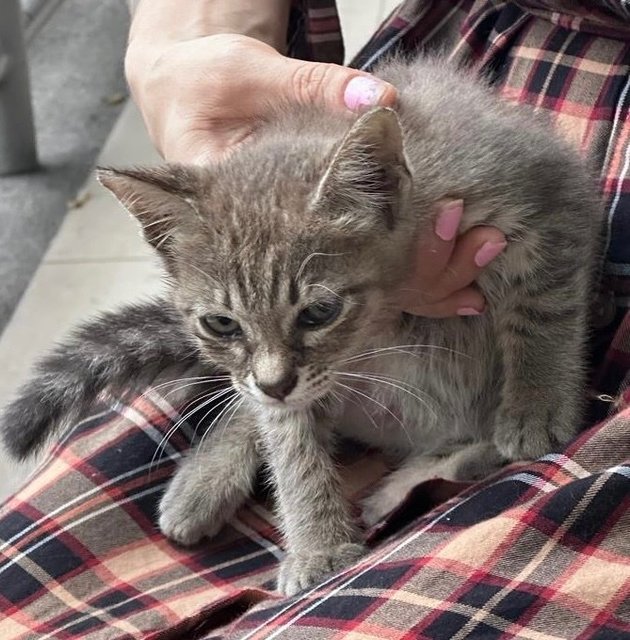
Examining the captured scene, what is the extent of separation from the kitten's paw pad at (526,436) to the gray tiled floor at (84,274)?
3.54 ft

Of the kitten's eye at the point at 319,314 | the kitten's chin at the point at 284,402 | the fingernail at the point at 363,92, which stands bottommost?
the kitten's chin at the point at 284,402

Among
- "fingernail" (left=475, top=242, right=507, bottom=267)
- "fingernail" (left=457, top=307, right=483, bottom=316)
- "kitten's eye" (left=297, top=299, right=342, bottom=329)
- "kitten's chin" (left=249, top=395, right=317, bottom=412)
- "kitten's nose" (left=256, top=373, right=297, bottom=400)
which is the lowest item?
"kitten's chin" (left=249, top=395, right=317, bottom=412)

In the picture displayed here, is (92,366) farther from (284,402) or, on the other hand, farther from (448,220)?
(448,220)

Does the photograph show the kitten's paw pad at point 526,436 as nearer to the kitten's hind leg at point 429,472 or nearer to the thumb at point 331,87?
the kitten's hind leg at point 429,472

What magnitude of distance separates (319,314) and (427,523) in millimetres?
250

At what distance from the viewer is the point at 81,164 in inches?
103

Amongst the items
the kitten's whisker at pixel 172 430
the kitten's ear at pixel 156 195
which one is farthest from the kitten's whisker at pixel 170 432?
the kitten's ear at pixel 156 195

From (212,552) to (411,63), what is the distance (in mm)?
689

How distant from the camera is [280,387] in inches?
40.0

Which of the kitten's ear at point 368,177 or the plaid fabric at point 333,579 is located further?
the kitten's ear at point 368,177

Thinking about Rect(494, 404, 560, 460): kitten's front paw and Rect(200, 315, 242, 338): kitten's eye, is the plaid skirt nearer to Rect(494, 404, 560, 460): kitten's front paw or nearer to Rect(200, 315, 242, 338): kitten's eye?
Rect(494, 404, 560, 460): kitten's front paw

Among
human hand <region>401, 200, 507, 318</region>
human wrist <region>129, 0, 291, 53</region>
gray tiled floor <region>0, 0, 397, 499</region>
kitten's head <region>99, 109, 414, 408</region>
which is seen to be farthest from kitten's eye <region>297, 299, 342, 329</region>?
gray tiled floor <region>0, 0, 397, 499</region>

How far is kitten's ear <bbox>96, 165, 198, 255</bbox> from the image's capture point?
993 millimetres

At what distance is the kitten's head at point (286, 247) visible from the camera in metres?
1.00
